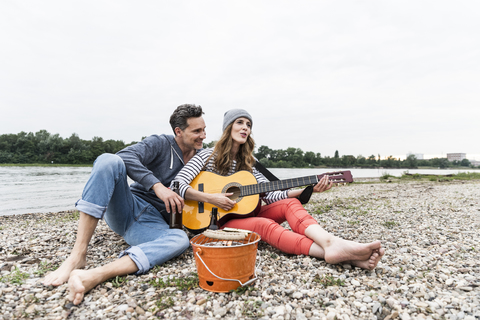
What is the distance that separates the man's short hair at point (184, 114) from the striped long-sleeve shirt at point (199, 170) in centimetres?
49

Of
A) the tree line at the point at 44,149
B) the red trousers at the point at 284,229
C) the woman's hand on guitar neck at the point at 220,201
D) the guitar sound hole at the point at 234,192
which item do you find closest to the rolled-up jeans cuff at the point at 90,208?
the woman's hand on guitar neck at the point at 220,201

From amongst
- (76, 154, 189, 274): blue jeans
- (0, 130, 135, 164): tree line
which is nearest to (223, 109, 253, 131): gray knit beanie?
(76, 154, 189, 274): blue jeans

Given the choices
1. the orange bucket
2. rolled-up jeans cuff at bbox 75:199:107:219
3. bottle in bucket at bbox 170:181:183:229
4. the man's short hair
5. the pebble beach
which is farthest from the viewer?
the man's short hair

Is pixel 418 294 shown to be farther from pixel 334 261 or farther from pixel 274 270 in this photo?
pixel 274 270

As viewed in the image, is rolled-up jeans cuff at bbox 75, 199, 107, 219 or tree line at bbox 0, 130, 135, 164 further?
tree line at bbox 0, 130, 135, 164

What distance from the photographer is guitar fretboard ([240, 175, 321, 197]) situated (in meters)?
3.61

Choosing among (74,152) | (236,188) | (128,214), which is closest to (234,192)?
(236,188)

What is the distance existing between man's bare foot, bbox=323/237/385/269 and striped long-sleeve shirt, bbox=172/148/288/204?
1.14m

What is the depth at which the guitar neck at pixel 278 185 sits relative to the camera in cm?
361

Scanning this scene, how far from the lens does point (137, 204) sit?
3293 mm

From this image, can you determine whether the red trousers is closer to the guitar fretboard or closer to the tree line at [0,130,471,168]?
the guitar fretboard

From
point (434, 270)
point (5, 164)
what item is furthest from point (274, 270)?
point (5, 164)

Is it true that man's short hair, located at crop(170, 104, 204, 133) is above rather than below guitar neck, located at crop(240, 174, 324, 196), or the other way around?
above

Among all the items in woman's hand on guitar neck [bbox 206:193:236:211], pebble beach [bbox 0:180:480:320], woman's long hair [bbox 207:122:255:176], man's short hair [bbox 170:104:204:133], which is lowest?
pebble beach [bbox 0:180:480:320]
